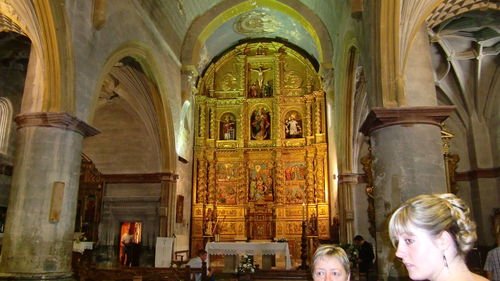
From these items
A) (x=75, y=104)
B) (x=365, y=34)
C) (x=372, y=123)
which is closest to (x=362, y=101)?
(x=365, y=34)

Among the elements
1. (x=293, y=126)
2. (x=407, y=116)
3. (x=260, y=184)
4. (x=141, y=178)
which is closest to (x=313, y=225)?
(x=260, y=184)

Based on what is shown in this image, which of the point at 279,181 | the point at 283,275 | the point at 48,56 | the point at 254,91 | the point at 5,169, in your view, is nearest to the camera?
the point at 48,56

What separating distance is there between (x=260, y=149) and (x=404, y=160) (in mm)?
12691

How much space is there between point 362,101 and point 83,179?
36.1ft

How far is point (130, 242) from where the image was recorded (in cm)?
1611

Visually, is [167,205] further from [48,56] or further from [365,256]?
[48,56]

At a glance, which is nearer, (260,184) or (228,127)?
(260,184)

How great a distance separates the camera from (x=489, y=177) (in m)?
13.7

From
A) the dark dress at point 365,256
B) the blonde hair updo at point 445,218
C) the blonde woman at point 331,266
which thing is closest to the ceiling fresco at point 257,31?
the dark dress at point 365,256

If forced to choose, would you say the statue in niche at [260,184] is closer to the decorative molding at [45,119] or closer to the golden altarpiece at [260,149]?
the golden altarpiece at [260,149]

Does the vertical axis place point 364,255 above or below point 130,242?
below

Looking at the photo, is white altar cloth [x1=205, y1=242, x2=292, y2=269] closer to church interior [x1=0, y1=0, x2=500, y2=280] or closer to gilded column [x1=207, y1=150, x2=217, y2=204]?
church interior [x1=0, y1=0, x2=500, y2=280]

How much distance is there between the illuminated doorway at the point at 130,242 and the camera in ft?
52.5

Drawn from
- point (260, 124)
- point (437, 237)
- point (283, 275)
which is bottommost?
point (283, 275)
